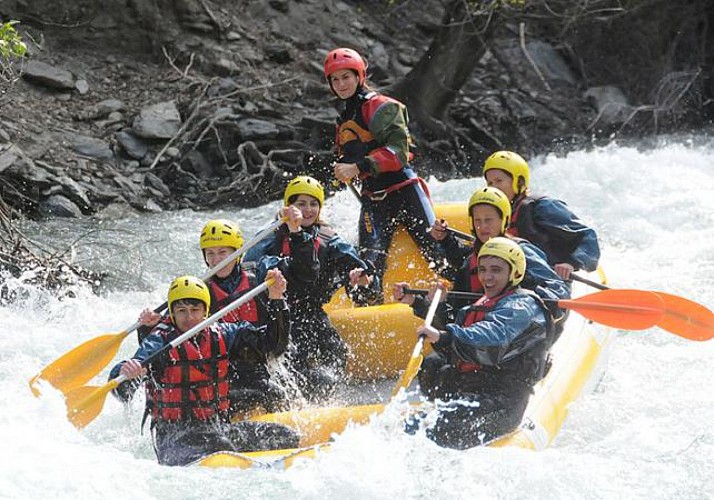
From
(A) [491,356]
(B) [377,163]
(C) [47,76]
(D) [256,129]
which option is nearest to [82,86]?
(C) [47,76]

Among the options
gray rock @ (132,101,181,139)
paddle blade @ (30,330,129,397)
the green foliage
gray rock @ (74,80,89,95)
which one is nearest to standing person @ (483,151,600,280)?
paddle blade @ (30,330,129,397)

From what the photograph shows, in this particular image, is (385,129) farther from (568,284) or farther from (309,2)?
(309,2)

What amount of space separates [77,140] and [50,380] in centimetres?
570

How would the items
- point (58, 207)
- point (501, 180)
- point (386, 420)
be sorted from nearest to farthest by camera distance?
point (386, 420) < point (501, 180) < point (58, 207)

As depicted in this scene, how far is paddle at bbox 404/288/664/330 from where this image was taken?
6875mm

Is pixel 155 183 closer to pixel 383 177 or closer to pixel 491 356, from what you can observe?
pixel 383 177

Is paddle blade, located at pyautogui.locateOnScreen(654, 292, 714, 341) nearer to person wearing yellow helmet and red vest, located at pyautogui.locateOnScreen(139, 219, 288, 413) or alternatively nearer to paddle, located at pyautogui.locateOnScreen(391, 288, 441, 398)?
paddle, located at pyautogui.locateOnScreen(391, 288, 441, 398)

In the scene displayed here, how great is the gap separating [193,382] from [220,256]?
87 cm

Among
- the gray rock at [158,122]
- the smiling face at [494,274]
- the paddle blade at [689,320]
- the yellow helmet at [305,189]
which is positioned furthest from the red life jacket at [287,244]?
the gray rock at [158,122]

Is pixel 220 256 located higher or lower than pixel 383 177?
lower

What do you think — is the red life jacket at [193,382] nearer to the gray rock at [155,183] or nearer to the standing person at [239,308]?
the standing person at [239,308]

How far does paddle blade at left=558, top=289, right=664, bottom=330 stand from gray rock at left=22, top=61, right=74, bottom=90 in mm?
7365

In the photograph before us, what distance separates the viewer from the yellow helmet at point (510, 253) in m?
6.32

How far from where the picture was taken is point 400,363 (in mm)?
7477
